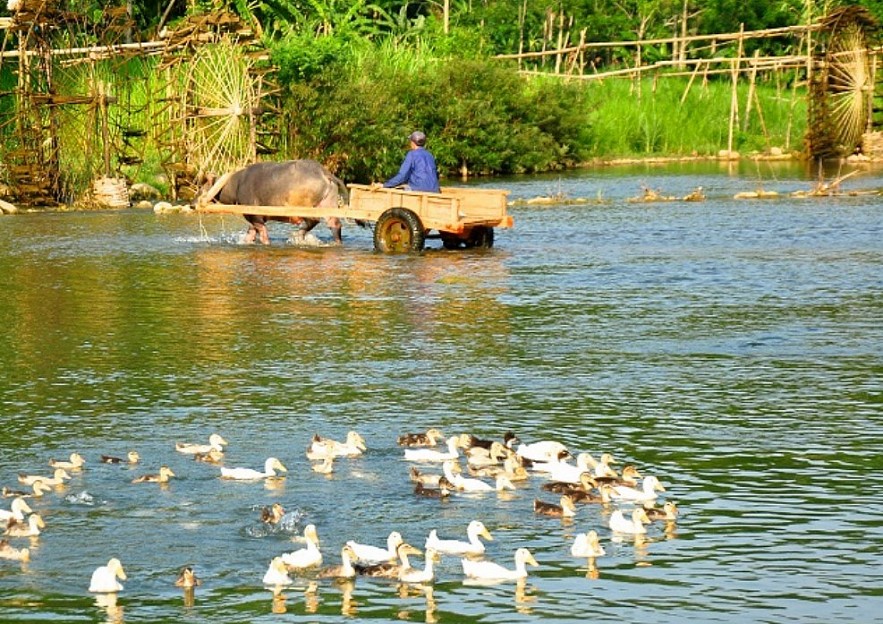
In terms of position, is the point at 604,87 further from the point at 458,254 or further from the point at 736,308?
the point at 736,308

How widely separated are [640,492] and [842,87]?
40883 millimetres

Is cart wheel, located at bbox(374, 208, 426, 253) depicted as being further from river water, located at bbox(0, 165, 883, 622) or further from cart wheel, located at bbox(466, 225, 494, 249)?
cart wheel, located at bbox(466, 225, 494, 249)

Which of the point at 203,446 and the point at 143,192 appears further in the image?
the point at 143,192

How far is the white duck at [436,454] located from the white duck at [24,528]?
264 cm

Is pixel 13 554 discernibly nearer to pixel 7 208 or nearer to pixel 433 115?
pixel 7 208

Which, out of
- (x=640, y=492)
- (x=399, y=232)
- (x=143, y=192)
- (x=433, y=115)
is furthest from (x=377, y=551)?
(x=433, y=115)

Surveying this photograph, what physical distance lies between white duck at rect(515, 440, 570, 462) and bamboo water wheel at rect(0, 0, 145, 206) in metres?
25.4

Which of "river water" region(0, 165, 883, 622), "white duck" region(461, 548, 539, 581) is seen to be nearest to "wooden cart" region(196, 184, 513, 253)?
"river water" region(0, 165, 883, 622)

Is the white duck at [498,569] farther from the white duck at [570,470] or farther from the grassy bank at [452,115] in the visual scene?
the grassy bank at [452,115]

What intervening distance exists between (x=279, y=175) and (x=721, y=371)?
1302 centimetres

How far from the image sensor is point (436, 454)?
1155 cm

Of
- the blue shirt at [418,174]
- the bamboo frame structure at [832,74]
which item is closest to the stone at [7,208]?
the blue shirt at [418,174]

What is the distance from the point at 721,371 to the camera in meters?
14.8

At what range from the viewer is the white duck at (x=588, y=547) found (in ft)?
30.9
